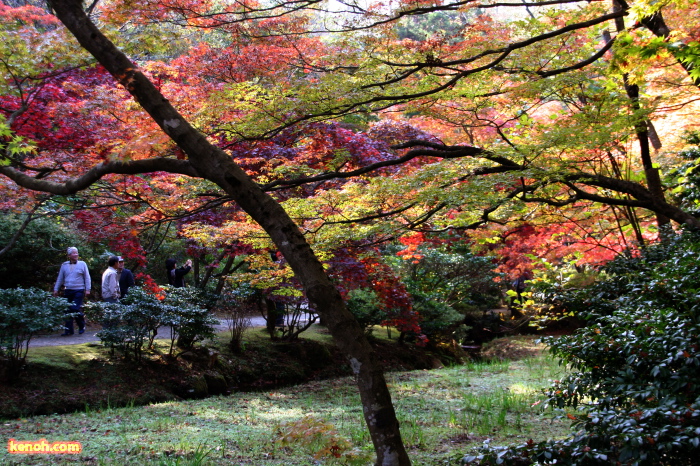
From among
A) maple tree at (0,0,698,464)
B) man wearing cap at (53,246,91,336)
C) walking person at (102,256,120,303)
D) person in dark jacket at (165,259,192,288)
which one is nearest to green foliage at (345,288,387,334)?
maple tree at (0,0,698,464)

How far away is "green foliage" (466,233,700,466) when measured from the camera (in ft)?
7.13

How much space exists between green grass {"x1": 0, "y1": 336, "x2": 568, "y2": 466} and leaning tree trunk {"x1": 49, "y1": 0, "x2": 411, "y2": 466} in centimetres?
69

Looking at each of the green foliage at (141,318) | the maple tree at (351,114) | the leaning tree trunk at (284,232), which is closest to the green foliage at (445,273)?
the maple tree at (351,114)

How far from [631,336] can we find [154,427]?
445cm

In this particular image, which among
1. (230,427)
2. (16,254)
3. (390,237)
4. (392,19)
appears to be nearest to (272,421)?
(230,427)

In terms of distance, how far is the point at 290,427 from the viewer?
4.15 metres

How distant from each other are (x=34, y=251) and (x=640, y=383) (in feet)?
36.1

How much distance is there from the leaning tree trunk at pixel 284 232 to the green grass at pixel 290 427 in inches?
27.3

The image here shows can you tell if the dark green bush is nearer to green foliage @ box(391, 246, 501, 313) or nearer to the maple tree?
the maple tree

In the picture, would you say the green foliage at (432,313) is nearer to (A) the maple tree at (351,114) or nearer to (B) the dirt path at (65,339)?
(A) the maple tree at (351,114)

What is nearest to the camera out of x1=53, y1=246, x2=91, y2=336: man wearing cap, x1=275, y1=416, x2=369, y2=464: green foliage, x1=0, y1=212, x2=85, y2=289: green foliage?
x1=275, y1=416, x2=369, y2=464: green foliage

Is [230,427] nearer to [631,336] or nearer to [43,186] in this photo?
[43,186]

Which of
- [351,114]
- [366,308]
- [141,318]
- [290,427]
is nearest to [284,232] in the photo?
[290,427]

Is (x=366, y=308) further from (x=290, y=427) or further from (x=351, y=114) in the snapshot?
(x=290, y=427)
